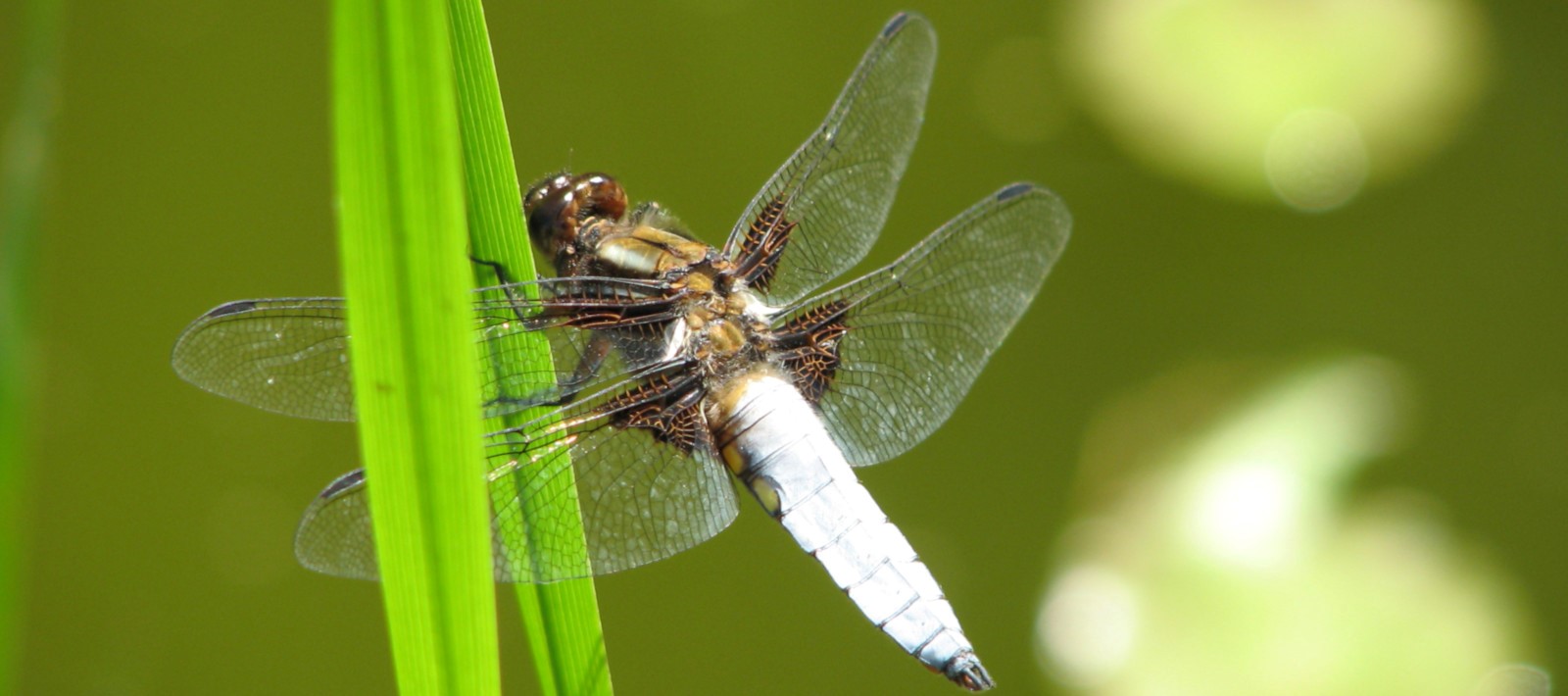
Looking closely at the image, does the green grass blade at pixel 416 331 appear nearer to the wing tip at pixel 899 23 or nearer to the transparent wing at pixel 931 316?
the transparent wing at pixel 931 316

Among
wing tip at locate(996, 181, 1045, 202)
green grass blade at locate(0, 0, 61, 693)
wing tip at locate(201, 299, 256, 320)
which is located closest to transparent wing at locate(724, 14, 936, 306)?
wing tip at locate(996, 181, 1045, 202)

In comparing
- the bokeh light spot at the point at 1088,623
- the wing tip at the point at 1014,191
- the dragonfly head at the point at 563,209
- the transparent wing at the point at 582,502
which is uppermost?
the dragonfly head at the point at 563,209

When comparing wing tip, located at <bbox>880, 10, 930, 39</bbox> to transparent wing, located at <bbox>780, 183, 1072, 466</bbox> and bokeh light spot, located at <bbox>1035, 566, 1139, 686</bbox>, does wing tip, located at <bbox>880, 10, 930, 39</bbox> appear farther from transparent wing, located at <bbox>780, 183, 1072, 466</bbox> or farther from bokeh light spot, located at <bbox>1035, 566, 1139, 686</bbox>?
bokeh light spot, located at <bbox>1035, 566, 1139, 686</bbox>

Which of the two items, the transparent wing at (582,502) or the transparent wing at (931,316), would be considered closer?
the transparent wing at (582,502)

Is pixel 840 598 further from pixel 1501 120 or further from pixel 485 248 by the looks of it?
pixel 1501 120

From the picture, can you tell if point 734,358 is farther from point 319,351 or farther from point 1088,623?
point 1088,623

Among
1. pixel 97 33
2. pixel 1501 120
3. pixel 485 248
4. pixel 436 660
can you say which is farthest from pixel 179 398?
pixel 1501 120

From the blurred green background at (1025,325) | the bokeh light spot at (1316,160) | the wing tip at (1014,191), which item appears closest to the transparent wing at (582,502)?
the wing tip at (1014,191)
